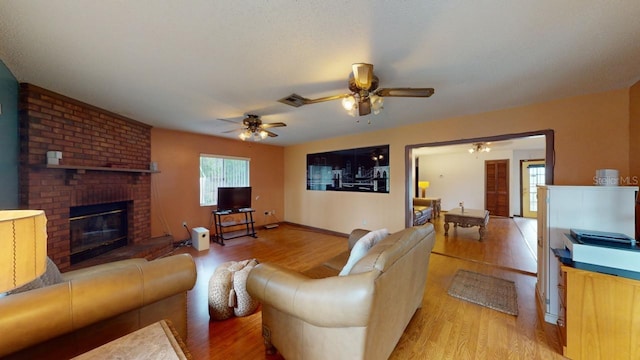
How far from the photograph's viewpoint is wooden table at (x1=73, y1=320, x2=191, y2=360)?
870mm

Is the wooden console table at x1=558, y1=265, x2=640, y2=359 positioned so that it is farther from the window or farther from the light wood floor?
the window

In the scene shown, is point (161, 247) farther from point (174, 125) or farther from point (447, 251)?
point (447, 251)

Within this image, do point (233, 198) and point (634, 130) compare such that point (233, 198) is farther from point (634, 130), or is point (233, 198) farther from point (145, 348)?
point (634, 130)

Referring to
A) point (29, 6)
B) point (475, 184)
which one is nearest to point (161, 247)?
point (29, 6)

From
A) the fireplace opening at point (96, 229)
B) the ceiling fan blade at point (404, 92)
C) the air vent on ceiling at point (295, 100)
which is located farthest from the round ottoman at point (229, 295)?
the fireplace opening at point (96, 229)

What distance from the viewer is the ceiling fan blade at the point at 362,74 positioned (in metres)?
1.73

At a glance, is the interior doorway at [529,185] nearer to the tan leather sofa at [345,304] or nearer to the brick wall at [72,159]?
the tan leather sofa at [345,304]

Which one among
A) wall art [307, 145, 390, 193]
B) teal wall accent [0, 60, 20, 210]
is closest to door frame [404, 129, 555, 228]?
wall art [307, 145, 390, 193]

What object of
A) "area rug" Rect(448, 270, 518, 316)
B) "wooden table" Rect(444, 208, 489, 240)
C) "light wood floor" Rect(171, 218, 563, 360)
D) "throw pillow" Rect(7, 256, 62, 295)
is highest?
"throw pillow" Rect(7, 256, 62, 295)

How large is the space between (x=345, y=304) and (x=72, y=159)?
3781mm

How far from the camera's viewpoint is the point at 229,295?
2111 mm

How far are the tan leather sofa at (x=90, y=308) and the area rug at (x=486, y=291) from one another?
9.05 ft

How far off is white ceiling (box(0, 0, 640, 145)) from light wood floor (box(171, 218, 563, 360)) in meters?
2.29

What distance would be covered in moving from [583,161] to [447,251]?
85.8 inches
